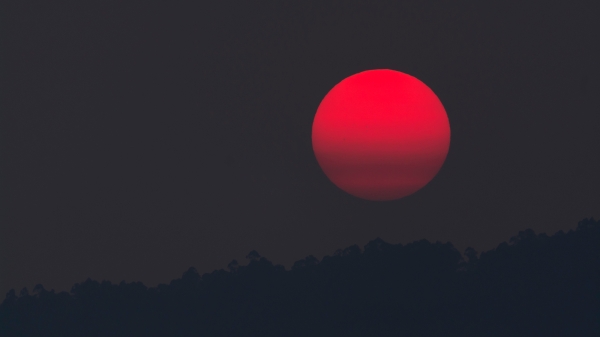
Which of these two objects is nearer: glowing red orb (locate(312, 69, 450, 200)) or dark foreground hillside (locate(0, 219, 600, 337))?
glowing red orb (locate(312, 69, 450, 200))

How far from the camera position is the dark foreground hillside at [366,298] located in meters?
12.4

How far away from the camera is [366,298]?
1255cm

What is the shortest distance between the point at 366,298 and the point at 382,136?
4.18 meters

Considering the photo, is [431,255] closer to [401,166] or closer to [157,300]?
[401,166]

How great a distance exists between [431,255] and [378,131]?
163 inches

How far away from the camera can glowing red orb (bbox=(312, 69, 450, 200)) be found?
9.63 metres

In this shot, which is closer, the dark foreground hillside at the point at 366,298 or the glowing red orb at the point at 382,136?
the glowing red orb at the point at 382,136

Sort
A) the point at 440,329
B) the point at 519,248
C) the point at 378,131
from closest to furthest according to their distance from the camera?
the point at 378,131, the point at 440,329, the point at 519,248

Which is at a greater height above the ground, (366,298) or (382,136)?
(382,136)

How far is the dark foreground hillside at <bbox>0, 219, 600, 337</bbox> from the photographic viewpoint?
1236cm

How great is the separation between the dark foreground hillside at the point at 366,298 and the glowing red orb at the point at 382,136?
266 centimetres

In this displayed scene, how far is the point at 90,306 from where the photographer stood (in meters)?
13.6

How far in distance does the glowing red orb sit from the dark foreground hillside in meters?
2.66

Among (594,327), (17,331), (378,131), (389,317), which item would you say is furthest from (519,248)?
(17,331)
